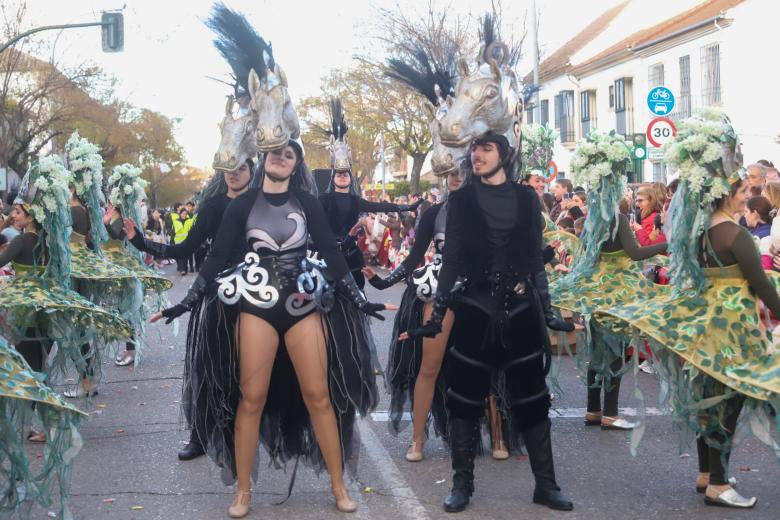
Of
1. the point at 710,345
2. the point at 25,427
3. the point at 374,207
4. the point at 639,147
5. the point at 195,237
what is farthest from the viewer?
the point at 639,147

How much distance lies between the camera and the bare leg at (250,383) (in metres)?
5.82

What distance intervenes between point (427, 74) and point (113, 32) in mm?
13347

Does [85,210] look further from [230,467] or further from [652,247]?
[652,247]

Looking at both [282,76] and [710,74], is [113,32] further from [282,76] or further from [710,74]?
[710,74]

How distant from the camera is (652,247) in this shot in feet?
24.8

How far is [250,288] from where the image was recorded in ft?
19.2

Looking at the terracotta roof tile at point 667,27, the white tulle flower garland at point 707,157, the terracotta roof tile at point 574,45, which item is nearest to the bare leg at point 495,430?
the white tulle flower garland at point 707,157

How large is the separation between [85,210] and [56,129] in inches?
1478

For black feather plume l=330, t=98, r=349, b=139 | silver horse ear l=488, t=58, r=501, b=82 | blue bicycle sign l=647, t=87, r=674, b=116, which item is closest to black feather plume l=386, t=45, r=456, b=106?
silver horse ear l=488, t=58, r=501, b=82

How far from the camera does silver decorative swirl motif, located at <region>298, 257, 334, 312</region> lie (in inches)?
232

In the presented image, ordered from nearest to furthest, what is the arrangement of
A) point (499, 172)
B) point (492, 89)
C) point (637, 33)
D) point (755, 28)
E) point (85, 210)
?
1. point (499, 172)
2. point (492, 89)
3. point (85, 210)
4. point (755, 28)
5. point (637, 33)

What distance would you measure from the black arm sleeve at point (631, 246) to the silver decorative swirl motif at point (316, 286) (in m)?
2.61

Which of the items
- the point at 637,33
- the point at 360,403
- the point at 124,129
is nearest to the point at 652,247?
the point at 360,403

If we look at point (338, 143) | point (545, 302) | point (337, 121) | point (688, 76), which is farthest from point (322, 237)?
point (688, 76)
